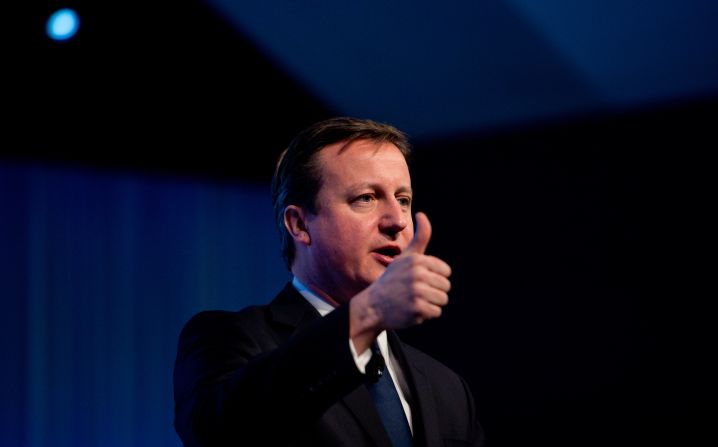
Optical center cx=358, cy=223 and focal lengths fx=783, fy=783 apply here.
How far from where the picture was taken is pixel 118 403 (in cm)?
359

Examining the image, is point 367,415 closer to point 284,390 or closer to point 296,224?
point 284,390

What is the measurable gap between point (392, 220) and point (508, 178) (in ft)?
8.19

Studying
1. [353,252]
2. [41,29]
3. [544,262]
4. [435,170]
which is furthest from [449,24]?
[353,252]

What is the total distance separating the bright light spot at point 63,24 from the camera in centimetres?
324

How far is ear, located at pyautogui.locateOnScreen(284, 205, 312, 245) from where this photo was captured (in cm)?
181

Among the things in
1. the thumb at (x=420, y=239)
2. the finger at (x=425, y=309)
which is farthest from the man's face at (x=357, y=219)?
the finger at (x=425, y=309)

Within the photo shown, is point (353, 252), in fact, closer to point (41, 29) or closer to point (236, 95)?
point (41, 29)

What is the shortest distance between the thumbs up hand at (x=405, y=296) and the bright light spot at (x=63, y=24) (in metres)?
2.57

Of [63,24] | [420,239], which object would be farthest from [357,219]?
[63,24]

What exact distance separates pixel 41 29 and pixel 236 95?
1.05 m

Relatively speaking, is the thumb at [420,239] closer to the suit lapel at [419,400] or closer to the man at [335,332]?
the man at [335,332]

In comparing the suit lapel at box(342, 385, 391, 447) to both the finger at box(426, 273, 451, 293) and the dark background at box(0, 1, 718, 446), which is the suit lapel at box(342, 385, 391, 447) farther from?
the dark background at box(0, 1, 718, 446)

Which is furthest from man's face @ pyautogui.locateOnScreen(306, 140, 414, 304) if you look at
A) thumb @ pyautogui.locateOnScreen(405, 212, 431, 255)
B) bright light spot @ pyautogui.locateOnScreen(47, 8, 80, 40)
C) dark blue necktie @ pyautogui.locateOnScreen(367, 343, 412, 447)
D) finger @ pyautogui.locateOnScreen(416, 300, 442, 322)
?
bright light spot @ pyautogui.locateOnScreen(47, 8, 80, 40)

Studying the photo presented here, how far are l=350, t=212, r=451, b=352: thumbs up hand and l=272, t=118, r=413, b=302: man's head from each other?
1.56ft
